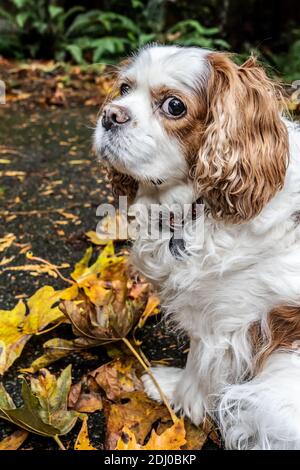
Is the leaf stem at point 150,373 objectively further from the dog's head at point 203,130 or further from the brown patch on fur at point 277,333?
the dog's head at point 203,130

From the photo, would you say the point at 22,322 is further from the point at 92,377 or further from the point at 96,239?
the point at 96,239

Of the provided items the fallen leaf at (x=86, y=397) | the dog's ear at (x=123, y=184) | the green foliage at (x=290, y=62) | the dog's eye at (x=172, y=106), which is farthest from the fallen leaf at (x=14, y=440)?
the green foliage at (x=290, y=62)

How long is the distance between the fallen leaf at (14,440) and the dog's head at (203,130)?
3.68 feet

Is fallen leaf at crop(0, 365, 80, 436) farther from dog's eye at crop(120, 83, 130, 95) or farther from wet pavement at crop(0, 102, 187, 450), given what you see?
dog's eye at crop(120, 83, 130, 95)

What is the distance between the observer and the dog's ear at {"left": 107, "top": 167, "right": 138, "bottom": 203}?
9.02 ft

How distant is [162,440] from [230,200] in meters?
0.95

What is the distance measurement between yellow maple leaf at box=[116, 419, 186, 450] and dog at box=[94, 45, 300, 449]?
0.18 metres

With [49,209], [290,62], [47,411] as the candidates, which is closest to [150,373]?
[47,411]

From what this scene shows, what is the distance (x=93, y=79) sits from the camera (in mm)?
8461

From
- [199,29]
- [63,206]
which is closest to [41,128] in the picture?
[63,206]

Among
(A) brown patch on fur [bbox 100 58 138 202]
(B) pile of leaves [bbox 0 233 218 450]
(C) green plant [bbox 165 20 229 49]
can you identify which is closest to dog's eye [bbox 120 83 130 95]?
(A) brown patch on fur [bbox 100 58 138 202]

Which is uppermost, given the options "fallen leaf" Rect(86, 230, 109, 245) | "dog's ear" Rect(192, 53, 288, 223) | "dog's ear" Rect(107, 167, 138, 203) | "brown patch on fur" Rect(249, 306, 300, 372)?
"dog's ear" Rect(192, 53, 288, 223)

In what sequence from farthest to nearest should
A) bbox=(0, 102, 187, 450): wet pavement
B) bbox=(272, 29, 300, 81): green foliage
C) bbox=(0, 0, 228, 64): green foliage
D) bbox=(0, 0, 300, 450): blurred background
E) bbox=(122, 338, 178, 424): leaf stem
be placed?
1. bbox=(0, 0, 228, 64): green foliage
2. bbox=(272, 29, 300, 81): green foliage
3. bbox=(0, 0, 300, 450): blurred background
4. bbox=(0, 102, 187, 450): wet pavement
5. bbox=(122, 338, 178, 424): leaf stem

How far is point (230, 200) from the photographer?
2283mm
